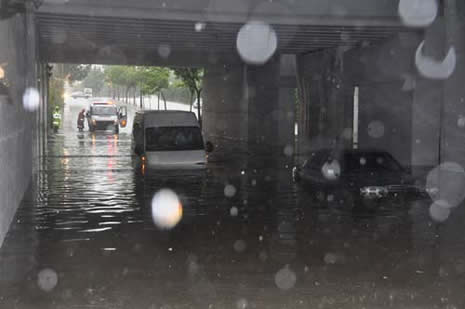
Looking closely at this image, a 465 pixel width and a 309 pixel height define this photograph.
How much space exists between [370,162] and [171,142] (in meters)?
6.52

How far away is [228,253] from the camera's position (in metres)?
9.84

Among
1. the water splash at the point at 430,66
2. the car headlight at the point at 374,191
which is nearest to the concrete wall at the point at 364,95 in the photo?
the water splash at the point at 430,66

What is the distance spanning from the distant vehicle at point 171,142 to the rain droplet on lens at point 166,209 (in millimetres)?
1928

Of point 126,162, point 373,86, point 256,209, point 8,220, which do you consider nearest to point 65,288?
point 8,220

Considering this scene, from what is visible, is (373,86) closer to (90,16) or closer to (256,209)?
(90,16)

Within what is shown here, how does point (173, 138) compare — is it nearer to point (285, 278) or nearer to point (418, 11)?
point (418, 11)

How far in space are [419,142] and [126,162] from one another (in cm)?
1037

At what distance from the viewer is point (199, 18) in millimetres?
21594

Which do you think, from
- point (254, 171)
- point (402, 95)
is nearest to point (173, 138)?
point (254, 171)

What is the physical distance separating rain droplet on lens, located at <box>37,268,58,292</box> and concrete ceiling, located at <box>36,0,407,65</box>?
13.1m

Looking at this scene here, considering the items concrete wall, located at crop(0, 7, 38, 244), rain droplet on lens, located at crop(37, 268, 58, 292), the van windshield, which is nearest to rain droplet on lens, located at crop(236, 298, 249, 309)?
rain droplet on lens, located at crop(37, 268, 58, 292)

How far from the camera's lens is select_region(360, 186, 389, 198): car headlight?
14438mm

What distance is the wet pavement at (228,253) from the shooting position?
7.48 meters

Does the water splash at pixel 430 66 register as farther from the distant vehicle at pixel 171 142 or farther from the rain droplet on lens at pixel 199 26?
the distant vehicle at pixel 171 142
